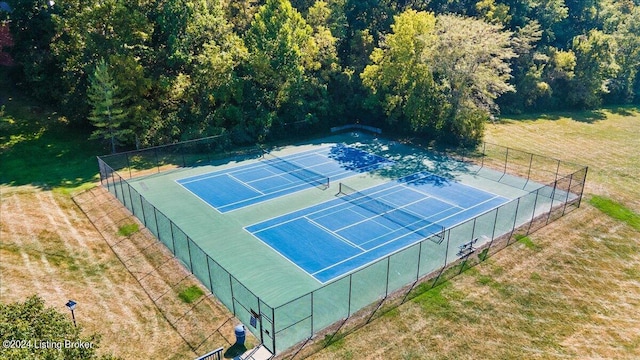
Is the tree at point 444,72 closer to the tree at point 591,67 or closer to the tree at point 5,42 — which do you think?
the tree at point 591,67

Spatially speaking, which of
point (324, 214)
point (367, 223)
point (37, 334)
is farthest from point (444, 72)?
point (37, 334)

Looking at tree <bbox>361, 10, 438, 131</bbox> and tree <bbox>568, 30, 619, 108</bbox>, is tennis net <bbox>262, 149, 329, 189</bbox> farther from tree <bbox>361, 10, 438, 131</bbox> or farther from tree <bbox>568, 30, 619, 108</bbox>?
tree <bbox>568, 30, 619, 108</bbox>

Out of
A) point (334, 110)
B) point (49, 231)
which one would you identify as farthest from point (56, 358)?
point (334, 110)

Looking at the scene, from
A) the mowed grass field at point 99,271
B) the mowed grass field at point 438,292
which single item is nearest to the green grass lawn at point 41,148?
the mowed grass field at point 99,271

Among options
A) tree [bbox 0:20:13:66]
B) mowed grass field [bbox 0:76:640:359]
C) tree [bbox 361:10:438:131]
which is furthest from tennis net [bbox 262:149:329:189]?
tree [bbox 0:20:13:66]

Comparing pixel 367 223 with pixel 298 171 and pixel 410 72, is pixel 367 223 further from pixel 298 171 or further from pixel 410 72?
pixel 410 72

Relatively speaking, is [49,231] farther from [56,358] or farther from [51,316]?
[56,358]
